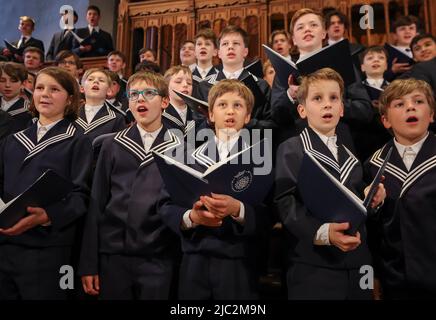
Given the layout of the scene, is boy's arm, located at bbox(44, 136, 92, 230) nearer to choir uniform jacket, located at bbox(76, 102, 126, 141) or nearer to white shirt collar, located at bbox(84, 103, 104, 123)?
choir uniform jacket, located at bbox(76, 102, 126, 141)

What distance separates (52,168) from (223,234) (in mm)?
732

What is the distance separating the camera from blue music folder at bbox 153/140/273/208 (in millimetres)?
1271

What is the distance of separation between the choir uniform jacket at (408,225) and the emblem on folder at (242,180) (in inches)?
21.4

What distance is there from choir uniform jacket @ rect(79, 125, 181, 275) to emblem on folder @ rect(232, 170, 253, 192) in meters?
0.39

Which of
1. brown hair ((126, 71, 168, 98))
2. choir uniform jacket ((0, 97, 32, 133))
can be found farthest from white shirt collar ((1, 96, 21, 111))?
brown hair ((126, 71, 168, 98))

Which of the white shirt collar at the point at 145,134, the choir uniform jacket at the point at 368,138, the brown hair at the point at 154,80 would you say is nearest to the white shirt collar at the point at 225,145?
A: the white shirt collar at the point at 145,134

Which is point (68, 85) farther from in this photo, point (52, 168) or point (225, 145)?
point (225, 145)

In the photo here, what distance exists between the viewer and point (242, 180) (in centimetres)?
133

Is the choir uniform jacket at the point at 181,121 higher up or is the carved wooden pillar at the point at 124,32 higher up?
the carved wooden pillar at the point at 124,32

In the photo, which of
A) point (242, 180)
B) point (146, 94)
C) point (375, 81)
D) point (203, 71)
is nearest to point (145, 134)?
point (146, 94)

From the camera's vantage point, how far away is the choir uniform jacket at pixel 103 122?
239 centimetres

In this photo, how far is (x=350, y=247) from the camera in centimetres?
130

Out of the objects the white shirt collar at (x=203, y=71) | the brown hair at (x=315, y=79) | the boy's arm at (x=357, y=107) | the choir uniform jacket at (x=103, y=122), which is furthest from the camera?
the white shirt collar at (x=203, y=71)

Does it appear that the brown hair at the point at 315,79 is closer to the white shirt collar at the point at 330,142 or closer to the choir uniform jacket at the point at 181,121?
the white shirt collar at the point at 330,142
